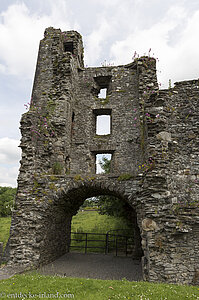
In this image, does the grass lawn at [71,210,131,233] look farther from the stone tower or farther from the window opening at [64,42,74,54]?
the window opening at [64,42,74,54]

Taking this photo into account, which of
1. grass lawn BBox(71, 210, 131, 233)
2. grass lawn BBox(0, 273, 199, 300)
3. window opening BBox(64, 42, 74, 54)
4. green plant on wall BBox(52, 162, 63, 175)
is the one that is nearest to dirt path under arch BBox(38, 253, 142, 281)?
grass lawn BBox(0, 273, 199, 300)

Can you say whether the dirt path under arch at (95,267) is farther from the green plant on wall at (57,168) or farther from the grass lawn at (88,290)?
the green plant on wall at (57,168)

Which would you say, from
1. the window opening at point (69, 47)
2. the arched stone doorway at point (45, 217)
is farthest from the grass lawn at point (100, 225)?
the window opening at point (69, 47)

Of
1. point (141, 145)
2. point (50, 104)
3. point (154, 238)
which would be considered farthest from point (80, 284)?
point (50, 104)

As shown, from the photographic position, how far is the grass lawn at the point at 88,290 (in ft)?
15.4

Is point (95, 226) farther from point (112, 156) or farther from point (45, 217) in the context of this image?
point (45, 217)

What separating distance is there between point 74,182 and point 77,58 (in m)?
8.60

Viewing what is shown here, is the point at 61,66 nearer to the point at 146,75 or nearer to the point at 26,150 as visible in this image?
the point at 146,75

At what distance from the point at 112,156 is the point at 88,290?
7.20m

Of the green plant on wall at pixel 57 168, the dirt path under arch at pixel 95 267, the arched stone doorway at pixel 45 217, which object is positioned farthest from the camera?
the green plant on wall at pixel 57 168

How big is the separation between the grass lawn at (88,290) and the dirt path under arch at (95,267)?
2.07 m

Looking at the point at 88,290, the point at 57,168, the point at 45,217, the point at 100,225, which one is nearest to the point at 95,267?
the point at 45,217

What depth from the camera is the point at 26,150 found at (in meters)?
9.15

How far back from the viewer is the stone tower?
6469mm
